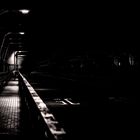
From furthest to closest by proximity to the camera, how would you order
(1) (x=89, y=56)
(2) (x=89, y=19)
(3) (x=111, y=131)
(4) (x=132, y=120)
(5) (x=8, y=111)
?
(1) (x=89, y=56) < (2) (x=89, y=19) < (5) (x=8, y=111) < (4) (x=132, y=120) < (3) (x=111, y=131)


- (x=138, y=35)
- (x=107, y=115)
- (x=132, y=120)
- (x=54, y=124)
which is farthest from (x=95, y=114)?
(x=138, y=35)

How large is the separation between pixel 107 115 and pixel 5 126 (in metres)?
3.17

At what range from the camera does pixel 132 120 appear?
906 cm

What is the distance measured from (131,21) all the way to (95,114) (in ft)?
58.5

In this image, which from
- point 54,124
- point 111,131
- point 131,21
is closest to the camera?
point 54,124

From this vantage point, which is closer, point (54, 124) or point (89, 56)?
point (54, 124)

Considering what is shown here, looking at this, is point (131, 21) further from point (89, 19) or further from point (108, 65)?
point (108, 65)

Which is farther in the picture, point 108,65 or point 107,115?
point 108,65

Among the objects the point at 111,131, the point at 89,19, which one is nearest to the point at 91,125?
the point at 111,131

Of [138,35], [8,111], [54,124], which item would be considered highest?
[138,35]

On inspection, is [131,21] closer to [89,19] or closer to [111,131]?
[89,19]

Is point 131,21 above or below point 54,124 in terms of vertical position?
above

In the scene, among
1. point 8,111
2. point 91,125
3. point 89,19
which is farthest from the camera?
point 89,19

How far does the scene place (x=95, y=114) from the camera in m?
10.6
